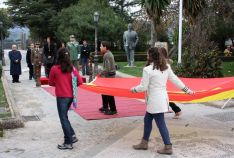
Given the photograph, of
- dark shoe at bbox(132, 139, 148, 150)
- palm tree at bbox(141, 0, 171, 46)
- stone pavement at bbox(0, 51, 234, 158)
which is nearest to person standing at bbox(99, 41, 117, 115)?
stone pavement at bbox(0, 51, 234, 158)

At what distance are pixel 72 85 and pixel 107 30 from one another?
26712mm

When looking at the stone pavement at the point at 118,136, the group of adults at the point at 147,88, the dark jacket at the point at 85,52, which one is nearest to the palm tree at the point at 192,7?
the dark jacket at the point at 85,52

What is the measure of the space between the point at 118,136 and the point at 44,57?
953 cm

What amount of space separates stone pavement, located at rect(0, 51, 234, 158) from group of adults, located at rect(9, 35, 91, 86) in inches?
224

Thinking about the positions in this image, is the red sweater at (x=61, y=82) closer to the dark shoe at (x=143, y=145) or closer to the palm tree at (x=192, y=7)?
the dark shoe at (x=143, y=145)

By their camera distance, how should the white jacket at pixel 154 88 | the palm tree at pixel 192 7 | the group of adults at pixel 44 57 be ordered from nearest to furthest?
the white jacket at pixel 154 88
the group of adults at pixel 44 57
the palm tree at pixel 192 7

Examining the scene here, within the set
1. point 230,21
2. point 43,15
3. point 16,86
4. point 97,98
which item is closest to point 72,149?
point 97,98

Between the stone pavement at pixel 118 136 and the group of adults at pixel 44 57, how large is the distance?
5.70 m

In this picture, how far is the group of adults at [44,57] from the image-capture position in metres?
16.2

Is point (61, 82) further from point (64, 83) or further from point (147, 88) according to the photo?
point (147, 88)

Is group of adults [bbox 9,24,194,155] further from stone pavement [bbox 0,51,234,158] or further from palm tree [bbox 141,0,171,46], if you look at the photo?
palm tree [bbox 141,0,171,46]

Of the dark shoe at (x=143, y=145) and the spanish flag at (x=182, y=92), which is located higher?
the spanish flag at (x=182, y=92)

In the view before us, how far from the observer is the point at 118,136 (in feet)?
25.9

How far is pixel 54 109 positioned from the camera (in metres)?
10.8
